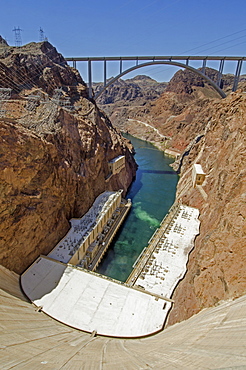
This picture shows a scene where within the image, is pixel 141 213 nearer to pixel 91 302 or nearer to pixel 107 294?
pixel 107 294

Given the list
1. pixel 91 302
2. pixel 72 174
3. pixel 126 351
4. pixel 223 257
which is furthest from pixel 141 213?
pixel 126 351

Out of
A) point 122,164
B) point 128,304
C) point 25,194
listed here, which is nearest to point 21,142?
point 25,194

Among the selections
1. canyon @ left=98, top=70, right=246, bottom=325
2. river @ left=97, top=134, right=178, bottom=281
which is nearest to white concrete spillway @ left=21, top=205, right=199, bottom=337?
canyon @ left=98, top=70, right=246, bottom=325

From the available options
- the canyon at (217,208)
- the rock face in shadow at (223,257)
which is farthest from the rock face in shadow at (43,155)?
the rock face in shadow at (223,257)

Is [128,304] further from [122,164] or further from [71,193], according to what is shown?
[122,164]

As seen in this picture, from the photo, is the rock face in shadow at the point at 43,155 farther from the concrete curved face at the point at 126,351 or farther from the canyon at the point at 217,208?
the canyon at the point at 217,208

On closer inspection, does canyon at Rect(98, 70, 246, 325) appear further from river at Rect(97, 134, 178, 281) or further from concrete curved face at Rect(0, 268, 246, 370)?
river at Rect(97, 134, 178, 281)
